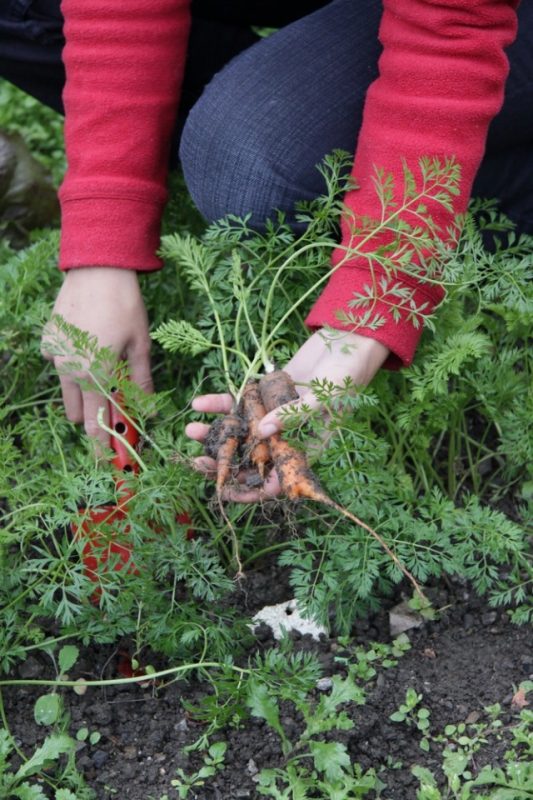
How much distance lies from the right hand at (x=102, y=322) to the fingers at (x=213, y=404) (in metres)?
0.21

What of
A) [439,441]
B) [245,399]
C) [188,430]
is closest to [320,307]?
[245,399]

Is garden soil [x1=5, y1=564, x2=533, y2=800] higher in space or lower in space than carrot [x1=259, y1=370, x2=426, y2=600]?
lower

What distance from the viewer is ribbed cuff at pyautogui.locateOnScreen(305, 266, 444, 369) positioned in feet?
5.48

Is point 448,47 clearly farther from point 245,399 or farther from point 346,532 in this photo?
point 346,532

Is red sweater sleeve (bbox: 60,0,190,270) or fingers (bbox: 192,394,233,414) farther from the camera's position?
red sweater sleeve (bbox: 60,0,190,270)

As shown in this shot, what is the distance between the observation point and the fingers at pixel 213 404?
1.74 meters

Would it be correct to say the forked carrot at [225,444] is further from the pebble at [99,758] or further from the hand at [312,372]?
the pebble at [99,758]

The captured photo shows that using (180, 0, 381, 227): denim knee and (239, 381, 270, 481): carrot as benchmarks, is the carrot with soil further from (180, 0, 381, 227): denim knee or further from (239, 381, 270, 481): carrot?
(180, 0, 381, 227): denim knee

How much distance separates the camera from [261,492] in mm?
1682

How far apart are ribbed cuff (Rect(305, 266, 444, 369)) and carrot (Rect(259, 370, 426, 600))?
0.42 ft

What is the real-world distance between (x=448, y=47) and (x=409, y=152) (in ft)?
0.59

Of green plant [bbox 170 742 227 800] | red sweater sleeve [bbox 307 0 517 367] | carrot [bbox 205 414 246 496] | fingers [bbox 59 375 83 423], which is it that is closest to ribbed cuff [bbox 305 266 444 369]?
red sweater sleeve [bbox 307 0 517 367]

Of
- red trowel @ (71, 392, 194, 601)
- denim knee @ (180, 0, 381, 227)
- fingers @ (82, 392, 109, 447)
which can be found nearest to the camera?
red trowel @ (71, 392, 194, 601)

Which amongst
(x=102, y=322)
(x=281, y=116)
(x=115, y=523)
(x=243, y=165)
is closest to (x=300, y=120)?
(x=281, y=116)
